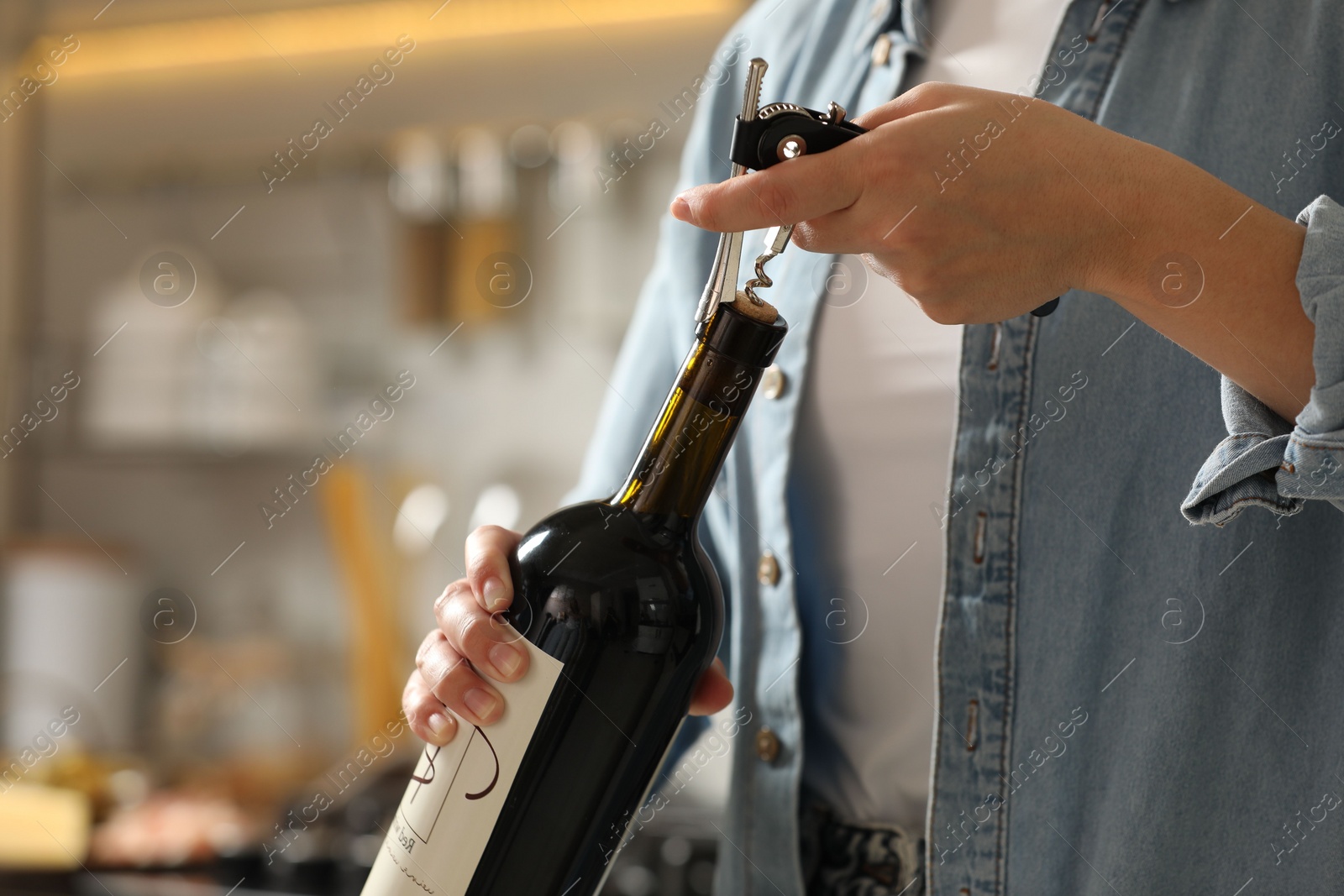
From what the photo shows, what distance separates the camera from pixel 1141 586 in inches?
21.2

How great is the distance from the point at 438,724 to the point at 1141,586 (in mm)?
327

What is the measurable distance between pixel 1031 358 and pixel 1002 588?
113mm

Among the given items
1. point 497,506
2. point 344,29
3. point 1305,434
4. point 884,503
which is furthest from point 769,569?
point 344,29

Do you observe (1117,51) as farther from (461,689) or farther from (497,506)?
(497,506)

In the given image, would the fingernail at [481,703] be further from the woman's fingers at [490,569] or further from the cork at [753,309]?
the cork at [753,309]

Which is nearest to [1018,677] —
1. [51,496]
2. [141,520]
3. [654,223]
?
[654,223]

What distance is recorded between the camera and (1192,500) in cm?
45

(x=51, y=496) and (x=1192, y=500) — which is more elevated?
(x=1192, y=500)

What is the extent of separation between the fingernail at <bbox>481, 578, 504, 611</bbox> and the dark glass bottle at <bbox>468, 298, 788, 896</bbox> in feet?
0.04

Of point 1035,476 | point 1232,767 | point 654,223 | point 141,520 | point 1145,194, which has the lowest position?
point 141,520

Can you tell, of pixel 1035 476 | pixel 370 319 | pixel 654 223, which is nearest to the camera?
pixel 1035 476

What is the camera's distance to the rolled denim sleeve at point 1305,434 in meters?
0.42

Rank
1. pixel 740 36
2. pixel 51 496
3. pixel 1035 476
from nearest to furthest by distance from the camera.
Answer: pixel 1035 476 < pixel 740 36 < pixel 51 496

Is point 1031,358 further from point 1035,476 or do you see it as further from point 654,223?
point 654,223
